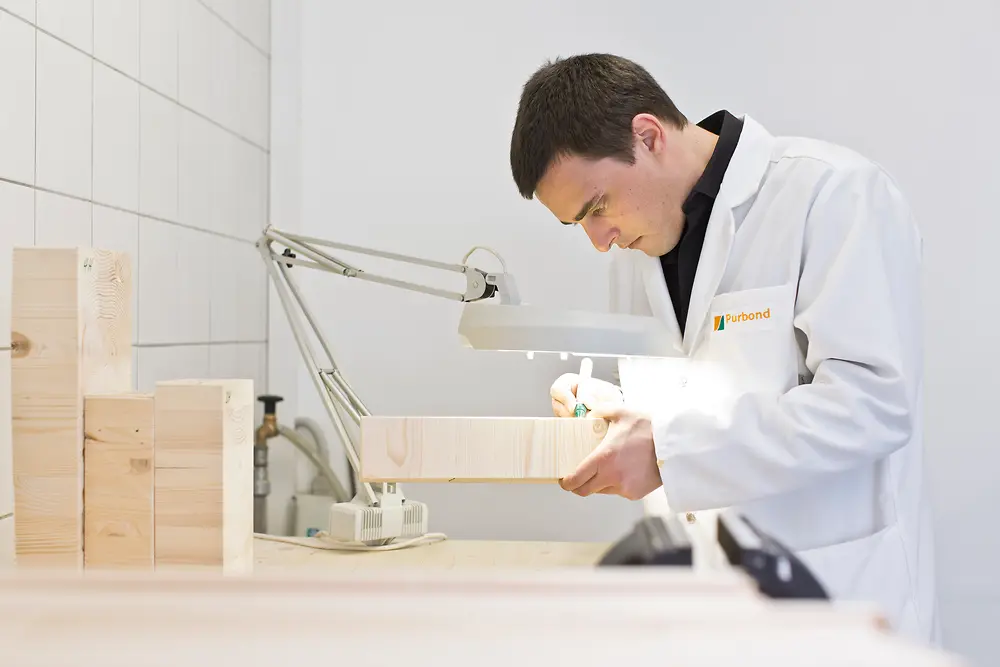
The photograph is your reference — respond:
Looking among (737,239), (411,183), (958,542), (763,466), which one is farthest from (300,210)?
(958,542)

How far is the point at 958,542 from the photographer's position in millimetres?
2197

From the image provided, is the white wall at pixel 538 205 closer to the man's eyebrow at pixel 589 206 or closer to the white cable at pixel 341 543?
Result: the white cable at pixel 341 543

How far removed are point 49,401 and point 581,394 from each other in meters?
0.78

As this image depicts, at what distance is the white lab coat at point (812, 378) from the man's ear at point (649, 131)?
0.13 meters

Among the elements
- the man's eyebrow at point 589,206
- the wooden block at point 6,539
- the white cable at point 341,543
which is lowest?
the white cable at point 341,543

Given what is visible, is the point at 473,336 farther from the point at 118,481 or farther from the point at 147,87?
the point at 147,87

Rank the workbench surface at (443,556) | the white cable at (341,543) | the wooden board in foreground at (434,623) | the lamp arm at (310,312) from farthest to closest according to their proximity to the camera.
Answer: the white cable at (341,543), the workbench surface at (443,556), the lamp arm at (310,312), the wooden board in foreground at (434,623)

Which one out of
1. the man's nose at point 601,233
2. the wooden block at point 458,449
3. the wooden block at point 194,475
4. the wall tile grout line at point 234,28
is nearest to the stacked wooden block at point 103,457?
the wooden block at point 194,475

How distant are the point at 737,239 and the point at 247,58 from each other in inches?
57.4

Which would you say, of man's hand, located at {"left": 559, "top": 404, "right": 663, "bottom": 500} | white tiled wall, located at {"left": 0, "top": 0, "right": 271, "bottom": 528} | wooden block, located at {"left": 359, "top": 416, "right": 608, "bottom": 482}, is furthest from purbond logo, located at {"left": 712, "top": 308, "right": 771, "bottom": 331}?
white tiled wall, located at {"left": 0, "top": 0, "right": 271, "bottom": 528}

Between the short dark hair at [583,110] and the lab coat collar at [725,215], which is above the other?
the short dark hair at [583,110]

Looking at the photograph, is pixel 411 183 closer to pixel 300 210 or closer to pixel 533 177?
pixel 300 210

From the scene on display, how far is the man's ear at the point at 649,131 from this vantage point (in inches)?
55.6

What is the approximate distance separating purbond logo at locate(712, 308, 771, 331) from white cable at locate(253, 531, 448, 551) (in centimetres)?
82
